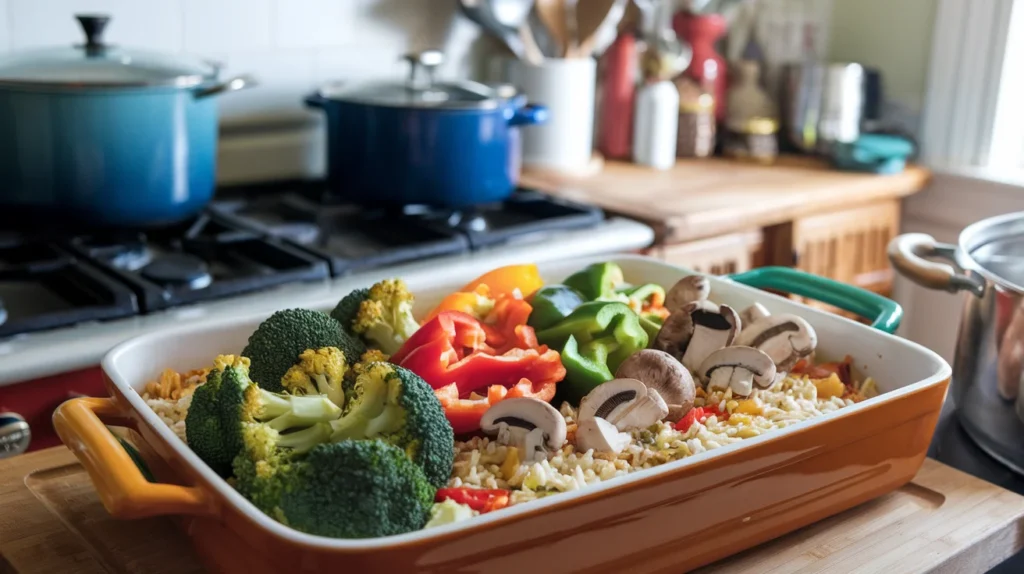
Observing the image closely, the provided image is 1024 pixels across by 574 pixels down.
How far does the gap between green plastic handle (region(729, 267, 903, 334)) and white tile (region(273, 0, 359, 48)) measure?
108 centimetres

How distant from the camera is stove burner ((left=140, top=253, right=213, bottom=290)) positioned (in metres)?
1.34

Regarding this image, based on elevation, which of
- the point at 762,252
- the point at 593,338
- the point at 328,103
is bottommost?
the point at 762,252

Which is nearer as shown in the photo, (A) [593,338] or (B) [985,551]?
(B) [985,551]

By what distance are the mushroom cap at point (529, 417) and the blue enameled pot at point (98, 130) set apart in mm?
856

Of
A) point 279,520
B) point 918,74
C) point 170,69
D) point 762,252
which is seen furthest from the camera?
point 918,74

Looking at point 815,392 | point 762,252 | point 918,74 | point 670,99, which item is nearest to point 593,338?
point 815,392

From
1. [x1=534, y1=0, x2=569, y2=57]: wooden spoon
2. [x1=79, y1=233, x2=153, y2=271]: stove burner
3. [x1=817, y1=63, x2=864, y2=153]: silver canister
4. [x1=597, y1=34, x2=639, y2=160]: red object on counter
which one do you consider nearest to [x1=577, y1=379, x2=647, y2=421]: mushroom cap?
[x1=79, y1=233, x2=153, y2=271]: stove burner

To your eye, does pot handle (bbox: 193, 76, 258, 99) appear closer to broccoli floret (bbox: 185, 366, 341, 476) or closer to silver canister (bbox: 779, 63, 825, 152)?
broccoli floret (bbox: 185, 366, 341, 476)

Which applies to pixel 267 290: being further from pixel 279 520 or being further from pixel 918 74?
pixel 918 74

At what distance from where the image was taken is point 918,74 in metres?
2.44

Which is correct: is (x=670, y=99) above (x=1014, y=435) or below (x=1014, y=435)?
above

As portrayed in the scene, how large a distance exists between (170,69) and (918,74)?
1.71 m

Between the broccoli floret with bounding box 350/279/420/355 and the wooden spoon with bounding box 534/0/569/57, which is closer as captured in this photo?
the broccoli floret with bounding box 350/279/420/355

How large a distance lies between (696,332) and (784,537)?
0.67ft
